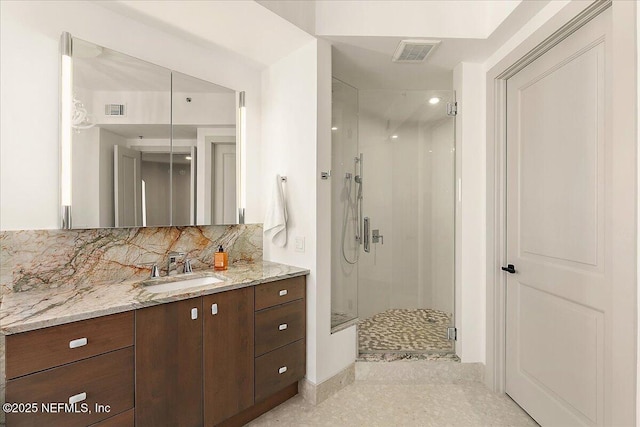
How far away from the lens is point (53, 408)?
125cm

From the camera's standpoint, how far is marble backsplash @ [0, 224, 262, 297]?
5.19ft

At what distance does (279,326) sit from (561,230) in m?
1.80

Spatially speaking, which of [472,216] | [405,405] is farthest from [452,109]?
[405,405]

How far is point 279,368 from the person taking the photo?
211cm

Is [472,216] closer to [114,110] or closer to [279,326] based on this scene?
[279,326]

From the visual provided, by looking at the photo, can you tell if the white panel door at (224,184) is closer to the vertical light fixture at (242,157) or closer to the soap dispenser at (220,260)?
the vertical light fixture at (242,157)

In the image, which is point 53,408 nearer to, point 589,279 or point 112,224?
point 112,224

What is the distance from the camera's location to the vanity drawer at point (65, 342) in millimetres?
1177

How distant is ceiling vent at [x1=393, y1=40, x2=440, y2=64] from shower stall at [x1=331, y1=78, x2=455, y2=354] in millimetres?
402

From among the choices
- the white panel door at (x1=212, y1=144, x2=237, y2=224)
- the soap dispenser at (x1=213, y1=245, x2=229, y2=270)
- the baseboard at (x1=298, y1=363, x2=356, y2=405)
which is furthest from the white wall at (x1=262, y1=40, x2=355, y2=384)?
the soap dispenser at (x1=213, y1=245, x2=229, y2=270)

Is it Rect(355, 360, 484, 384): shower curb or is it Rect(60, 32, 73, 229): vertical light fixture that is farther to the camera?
Rect(355, 360, 484, 384): shower curb

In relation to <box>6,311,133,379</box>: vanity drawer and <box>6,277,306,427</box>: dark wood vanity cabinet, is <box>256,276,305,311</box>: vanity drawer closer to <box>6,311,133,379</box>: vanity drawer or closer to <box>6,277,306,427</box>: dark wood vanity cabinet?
<box>6,277,306,427</box>: dark wood vanity cabinet

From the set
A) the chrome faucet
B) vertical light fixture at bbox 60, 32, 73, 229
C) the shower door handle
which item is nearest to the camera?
vertical light fixture at bbox 60, 32, 73, 229

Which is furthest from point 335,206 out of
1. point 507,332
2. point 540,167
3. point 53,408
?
point 53,408
